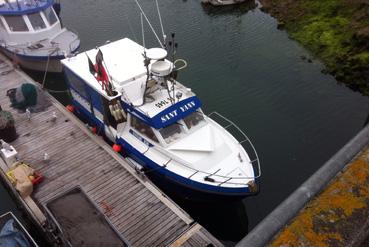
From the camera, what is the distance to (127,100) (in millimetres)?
12672

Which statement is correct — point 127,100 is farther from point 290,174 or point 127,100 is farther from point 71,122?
point 290,174

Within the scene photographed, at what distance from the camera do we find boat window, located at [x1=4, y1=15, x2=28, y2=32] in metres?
19.7

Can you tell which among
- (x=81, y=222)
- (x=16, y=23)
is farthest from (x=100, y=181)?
(x=16, y=23)

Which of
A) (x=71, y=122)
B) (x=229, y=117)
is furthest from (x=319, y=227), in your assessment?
(x=229, y=117)

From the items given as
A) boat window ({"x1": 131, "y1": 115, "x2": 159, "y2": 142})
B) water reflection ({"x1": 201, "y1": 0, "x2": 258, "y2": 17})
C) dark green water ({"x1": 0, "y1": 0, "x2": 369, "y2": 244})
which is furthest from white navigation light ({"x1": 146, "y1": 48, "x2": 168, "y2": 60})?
water reflection ({"x1": 201, "y1": 0, "x2": 258, "y2": 17})

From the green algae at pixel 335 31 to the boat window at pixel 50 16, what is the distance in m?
15.9

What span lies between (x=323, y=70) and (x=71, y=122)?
14698mm

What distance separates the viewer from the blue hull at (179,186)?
11.0 m

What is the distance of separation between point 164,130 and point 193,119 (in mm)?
1194

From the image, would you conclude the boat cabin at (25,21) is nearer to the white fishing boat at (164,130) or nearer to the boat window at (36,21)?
the boat window at (36,21)

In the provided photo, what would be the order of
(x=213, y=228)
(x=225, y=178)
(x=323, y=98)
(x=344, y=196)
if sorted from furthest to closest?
(x=323, y=98)
(x=213, y=228)
(x=225, y=178)
(x=344, y=196)

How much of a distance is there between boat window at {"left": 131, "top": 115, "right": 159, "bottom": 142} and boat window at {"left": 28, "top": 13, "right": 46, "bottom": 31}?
36.7 feet

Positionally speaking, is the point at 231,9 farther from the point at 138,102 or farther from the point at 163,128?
the point at 163,128

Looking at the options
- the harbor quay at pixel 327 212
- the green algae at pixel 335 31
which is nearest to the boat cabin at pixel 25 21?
the green algae at pixel 335 31
